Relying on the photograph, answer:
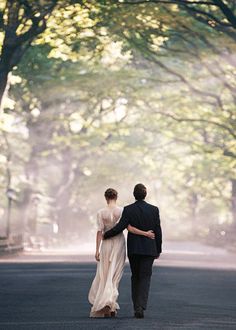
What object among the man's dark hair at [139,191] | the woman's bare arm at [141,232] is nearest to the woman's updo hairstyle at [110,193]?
the man's dark hair at [139,191]

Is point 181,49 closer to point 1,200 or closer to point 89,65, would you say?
point 89,65

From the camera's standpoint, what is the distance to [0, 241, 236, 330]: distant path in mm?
13797

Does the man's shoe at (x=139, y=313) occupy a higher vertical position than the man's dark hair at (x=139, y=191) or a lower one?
lower

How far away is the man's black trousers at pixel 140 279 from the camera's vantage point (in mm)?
14547

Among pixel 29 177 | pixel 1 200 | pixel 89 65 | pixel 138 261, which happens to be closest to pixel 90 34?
pixel 89 65

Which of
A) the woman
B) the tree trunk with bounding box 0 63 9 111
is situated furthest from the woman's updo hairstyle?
the tree trunk with bounding box 0 63 9 111

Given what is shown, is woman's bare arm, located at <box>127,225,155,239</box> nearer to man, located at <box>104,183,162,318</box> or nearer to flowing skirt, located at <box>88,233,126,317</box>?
man, located at <box>104,183,162,318</box>

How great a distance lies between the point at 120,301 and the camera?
19.0m

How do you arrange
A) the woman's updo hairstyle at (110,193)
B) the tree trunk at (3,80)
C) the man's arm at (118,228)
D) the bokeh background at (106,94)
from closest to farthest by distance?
the man's arm at (118,228) < the woman's updo hairstyle at (110,193) < the bokeh background at (106,94) < the tree trunk at (3,80)

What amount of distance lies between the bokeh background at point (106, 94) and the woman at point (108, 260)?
44.4 ft

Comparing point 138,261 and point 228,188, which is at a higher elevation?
point 228,188

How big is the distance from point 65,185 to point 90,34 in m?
39.8

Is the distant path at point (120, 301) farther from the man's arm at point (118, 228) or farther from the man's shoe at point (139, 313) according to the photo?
the man's arm at point (118, 228)

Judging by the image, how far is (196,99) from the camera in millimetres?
52562
